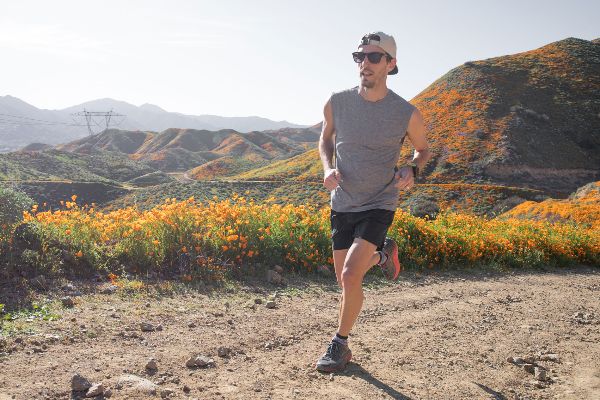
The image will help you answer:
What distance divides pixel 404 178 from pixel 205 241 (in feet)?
14.0

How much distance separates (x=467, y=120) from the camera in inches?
1609

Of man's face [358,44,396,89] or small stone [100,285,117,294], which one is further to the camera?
small stone [100,285,117,294]

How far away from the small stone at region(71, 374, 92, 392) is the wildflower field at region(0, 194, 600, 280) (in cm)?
329

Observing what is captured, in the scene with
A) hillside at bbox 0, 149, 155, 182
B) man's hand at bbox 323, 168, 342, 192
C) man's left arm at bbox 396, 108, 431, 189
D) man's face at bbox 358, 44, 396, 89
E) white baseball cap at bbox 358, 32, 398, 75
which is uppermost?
white baseball cap at bbox 358, 32, 398, 75

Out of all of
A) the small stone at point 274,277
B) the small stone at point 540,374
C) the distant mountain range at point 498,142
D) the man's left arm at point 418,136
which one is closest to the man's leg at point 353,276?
the man's left arm at point 418,136

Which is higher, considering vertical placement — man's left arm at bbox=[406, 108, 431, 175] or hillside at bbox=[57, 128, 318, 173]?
hillside at bbox=[57, 128, 318, 173]

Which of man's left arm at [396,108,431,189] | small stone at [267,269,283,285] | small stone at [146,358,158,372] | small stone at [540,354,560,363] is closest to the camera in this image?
small stone at [146,358,158,372]

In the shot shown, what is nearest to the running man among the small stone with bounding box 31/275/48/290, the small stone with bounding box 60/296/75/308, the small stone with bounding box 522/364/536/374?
the small stone with bounding box 522/364/536/374

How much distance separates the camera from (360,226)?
407 cm

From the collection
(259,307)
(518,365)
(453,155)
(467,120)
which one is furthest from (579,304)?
(467,120)

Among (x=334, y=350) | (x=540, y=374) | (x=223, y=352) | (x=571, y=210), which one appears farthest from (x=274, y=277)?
(x=571, y=210)

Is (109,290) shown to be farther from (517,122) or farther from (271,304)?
(517,122)

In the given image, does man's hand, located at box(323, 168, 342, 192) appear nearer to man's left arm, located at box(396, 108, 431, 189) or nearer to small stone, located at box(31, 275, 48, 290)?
man's left arm, located at box(396, 108, 431, 189)

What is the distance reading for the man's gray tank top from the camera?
406 centimetres
